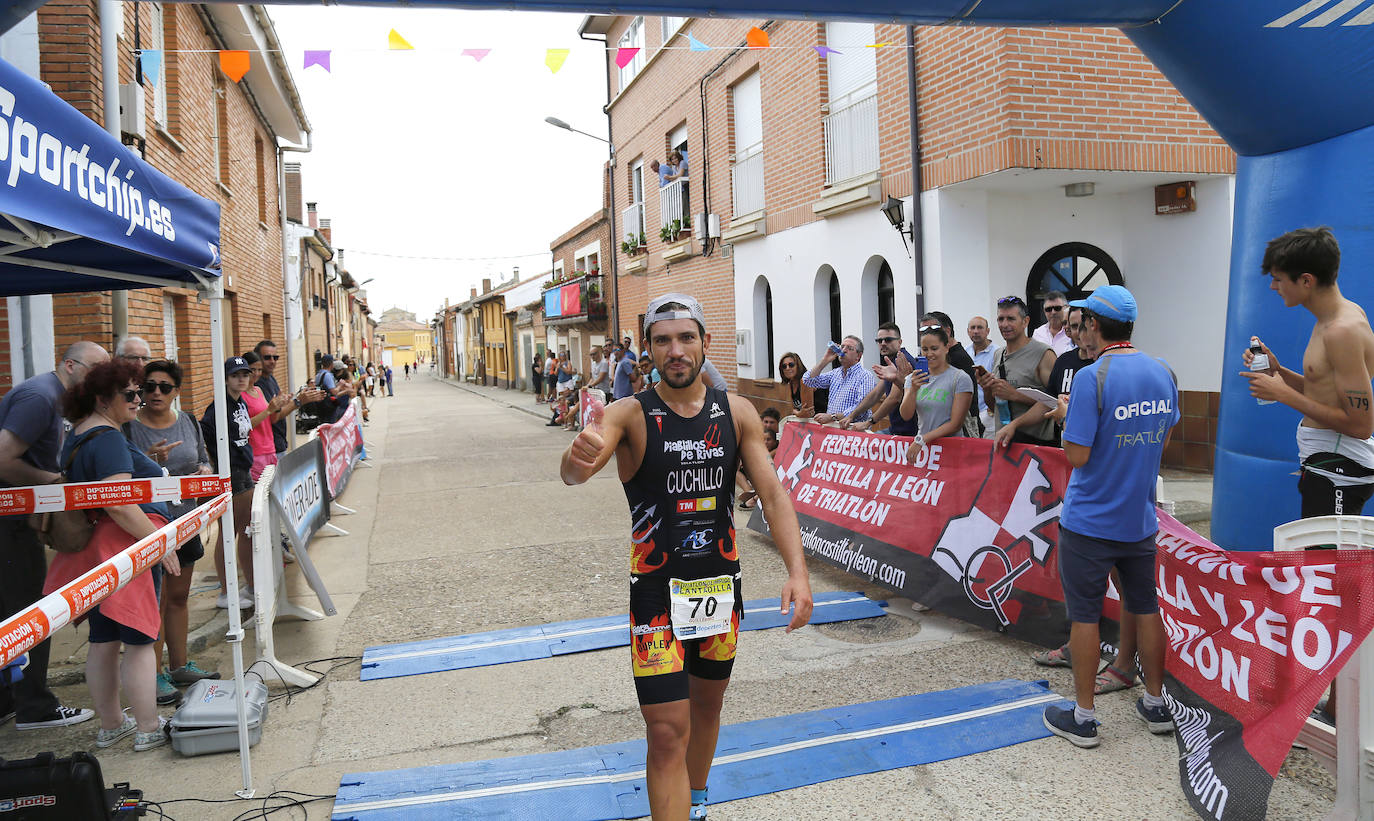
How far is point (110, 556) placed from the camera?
13.9 feet

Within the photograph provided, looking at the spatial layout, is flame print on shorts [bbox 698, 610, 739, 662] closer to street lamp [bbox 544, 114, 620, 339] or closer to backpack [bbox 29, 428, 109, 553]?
backpack [bbox 29, 428, 109, 553]

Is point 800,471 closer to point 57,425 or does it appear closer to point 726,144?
point 57,425

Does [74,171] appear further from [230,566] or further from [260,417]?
[260,417]

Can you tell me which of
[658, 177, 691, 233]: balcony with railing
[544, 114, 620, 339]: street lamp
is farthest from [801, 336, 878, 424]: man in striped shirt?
[544, 114, 620, 339]: street lamp

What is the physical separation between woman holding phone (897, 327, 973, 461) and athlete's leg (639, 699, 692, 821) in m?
3.91

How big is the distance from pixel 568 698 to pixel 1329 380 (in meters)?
3.90

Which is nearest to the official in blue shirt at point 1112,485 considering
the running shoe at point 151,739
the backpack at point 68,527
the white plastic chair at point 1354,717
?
the white plastic chair at point 1354,717

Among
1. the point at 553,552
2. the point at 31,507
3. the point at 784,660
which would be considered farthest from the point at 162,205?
the point at 553,552

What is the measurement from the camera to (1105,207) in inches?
428

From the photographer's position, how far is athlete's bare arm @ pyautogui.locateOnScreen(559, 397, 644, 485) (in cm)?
286

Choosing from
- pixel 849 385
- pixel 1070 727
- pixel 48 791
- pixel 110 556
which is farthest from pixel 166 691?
pixel 849 385

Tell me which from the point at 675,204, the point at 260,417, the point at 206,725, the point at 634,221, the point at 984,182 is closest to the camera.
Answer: the point at 206,725

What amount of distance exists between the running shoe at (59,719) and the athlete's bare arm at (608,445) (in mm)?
3616

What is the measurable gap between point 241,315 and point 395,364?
126 meters
